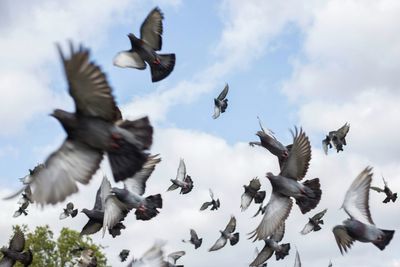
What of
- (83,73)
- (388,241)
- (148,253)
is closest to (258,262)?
(148,253)

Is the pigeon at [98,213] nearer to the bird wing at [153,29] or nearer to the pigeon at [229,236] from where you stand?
the bird wing at [153,29]

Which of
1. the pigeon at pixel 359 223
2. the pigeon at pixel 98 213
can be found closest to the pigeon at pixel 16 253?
the pigeon at pixel 98 213

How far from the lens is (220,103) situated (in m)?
21.6

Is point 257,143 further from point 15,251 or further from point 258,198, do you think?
point 15,251

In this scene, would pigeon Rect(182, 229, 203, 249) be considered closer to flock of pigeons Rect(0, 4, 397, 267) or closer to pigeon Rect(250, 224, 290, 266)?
flock of pigeons Rect(0, 4, 397, 267)

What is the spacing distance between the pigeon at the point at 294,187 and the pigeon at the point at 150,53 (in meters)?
4.15

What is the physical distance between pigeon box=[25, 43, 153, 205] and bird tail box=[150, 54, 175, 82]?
6237mm

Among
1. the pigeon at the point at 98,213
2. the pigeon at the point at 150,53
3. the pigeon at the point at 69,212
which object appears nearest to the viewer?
the pigeon at the point at 98,213

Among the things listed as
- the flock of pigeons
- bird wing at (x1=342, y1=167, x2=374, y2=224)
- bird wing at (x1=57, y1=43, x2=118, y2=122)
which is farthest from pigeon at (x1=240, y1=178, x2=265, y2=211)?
bird wing at (x1=57, y1=43, x2=118, y2=122)

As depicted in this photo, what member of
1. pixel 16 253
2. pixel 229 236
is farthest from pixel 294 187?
pixel 229 236

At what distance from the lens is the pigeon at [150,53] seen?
15.7 m

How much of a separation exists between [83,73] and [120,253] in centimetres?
1440

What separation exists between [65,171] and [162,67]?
21.4 feet

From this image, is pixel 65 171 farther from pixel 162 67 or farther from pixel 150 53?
pixel 150 53
